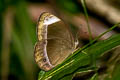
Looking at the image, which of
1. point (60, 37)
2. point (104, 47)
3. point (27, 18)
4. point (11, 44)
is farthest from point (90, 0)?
point (104, 47)

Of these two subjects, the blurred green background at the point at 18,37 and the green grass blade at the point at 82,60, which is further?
the blurred green background at the point at 18,37

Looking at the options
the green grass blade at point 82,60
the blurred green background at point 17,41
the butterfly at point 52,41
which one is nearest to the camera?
the green grass blade at point 82,60

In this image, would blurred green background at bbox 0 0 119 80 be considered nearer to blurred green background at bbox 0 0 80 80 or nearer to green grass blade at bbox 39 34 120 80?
blurred green background at bbox 0 0 80 80

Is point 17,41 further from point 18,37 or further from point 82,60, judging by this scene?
point 82,60

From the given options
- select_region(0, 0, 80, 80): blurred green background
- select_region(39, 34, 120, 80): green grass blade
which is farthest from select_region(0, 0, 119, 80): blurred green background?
select_region(39, 34, 120, 80): green grass blade

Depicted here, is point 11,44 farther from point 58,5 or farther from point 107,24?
point 107,24

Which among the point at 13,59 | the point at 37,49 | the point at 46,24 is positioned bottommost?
the point at 13,59

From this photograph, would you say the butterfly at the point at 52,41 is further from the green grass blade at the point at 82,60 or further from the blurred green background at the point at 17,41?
the blurred green background at the point at 17,41

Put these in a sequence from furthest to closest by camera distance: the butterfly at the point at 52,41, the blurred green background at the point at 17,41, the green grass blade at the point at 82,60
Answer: the blurred green background at the point at 17,41
the butterfly at the point at 52,41
the green grass blade at the point at 82,60

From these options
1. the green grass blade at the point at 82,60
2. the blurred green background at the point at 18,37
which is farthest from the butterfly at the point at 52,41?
the blurred green background at the point at 18,37
